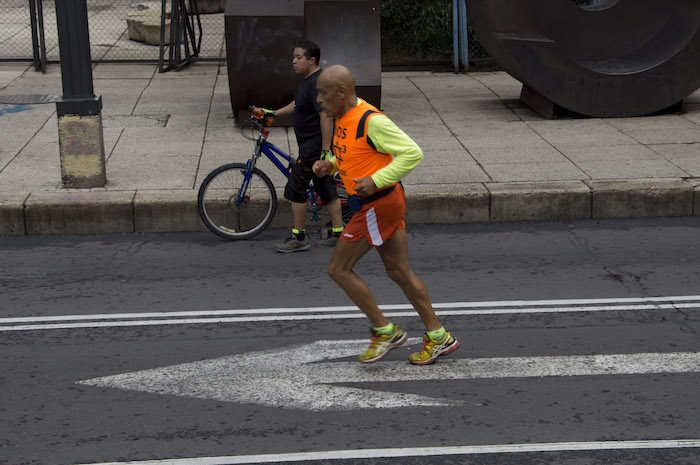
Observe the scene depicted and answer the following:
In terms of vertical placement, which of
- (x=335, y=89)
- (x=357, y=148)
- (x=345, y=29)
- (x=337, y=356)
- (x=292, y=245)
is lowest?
(x=292, y=245)

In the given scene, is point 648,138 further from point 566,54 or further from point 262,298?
point 262,298

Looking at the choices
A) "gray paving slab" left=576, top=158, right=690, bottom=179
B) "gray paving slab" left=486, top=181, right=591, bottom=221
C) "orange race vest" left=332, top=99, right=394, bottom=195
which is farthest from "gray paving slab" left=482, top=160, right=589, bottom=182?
"orange race vest" left=332, top=99, right=394, bottom=195

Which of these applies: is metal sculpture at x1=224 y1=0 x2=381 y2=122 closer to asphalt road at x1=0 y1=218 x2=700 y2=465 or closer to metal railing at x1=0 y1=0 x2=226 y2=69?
asphalt road at x1=0 y1=218 x2=700 y2=465

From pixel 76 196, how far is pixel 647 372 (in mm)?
5661

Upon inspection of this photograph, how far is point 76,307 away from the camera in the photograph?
703 cm

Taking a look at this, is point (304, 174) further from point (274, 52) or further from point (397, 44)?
point (397, 44)

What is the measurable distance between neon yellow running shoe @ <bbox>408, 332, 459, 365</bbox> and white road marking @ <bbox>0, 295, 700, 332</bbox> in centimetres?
84

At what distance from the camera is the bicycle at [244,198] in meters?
8.75

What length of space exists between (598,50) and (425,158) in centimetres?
354

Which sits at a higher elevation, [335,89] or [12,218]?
[335,89]

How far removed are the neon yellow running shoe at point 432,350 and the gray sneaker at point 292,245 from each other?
2641 millimetres

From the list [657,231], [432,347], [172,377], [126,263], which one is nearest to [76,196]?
[126,263]

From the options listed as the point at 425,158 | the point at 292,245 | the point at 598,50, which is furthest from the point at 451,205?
the point at 598,50

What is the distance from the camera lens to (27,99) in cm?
1347
